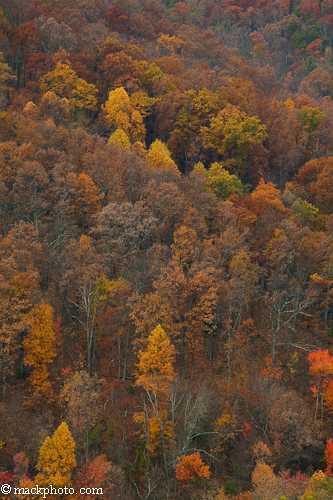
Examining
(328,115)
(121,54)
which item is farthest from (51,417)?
(328,115)

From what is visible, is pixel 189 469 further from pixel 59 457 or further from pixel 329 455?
pixel 329 455

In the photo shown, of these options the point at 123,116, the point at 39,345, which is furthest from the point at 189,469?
the point at 123,116

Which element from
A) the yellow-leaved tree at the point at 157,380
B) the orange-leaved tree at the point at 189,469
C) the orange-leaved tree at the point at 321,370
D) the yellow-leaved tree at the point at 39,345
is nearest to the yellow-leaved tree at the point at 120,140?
the yellow-leaved tree at the point at 39,345

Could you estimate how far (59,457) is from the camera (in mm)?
39344

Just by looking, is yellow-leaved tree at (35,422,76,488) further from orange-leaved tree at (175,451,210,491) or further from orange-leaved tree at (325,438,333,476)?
orange-leaved tree at (325,438,333,476)

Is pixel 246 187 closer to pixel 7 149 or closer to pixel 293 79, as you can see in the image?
pixel 7 149

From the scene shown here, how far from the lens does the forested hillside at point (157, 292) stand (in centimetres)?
4394

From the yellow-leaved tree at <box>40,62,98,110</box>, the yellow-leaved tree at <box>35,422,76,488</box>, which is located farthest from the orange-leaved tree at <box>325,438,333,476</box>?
the yellow-leaved tree at <box>40,62,98,110</box>

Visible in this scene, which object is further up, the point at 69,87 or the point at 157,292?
the point at 69,87

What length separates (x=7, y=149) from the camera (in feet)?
194

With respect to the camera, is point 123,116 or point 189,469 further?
point 123,116

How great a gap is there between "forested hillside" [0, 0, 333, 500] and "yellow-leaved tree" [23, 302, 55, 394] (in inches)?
6.8

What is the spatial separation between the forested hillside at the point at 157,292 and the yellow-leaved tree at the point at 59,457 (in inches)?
5.6

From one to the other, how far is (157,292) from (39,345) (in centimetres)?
1167
